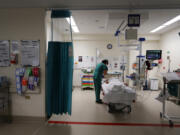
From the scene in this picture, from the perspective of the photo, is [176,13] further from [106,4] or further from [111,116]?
[111,116]

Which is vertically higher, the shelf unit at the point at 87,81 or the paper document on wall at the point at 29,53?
the paper document on wall at the point at 29,53

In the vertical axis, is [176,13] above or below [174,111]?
above

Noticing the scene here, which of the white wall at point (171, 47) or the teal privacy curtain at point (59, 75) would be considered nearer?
the teal privacy curtain at point (59, 75)

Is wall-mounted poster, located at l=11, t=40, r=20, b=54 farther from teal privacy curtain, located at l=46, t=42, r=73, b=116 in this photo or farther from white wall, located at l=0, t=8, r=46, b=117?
teal privacy curtain, located at l=46, t=42, r=73, b=116

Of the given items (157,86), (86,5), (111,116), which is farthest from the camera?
(157,86)

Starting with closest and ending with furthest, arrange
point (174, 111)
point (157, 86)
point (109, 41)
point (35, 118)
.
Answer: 1. point (35, 118)
2. point (174, 111)
3. point (157, 86)
4. point (109, 41)

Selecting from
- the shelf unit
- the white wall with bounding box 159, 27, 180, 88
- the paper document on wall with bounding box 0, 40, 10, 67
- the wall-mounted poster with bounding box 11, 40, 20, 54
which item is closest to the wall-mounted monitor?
the white wall with bounding box 159, 27, 180, 88

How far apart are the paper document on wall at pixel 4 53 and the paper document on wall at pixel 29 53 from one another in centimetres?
35

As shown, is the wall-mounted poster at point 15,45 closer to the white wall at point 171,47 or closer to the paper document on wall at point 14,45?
the paper document on wall at point 14,45

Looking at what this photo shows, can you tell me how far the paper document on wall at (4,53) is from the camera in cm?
244

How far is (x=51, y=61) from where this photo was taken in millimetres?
2365

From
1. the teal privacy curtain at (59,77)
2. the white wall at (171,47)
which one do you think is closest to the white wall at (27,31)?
→ the teal privacy curtain at (59,77)

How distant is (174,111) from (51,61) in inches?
141

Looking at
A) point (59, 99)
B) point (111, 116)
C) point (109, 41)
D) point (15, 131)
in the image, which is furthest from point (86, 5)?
point (109, 41)
